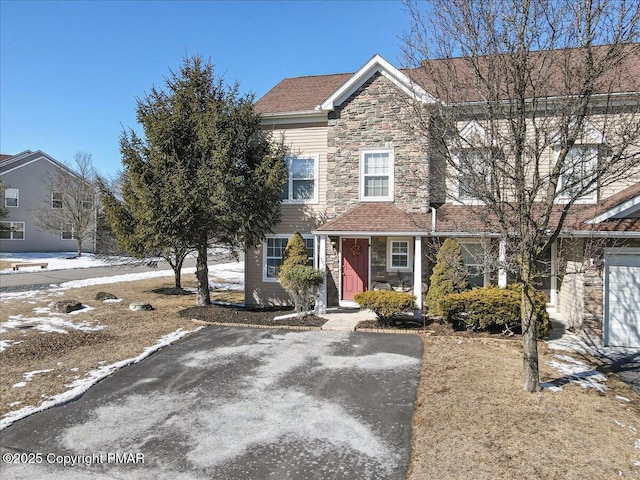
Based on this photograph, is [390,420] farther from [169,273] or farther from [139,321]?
[169,273]

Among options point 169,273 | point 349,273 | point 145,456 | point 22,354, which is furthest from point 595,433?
point 169,273

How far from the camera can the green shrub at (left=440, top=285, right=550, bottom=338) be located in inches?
393

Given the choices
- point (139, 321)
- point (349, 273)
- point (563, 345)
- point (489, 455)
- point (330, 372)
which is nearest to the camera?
point (489, 455)

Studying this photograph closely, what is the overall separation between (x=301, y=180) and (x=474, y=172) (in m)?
8.87

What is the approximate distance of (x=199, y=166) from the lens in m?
12.8

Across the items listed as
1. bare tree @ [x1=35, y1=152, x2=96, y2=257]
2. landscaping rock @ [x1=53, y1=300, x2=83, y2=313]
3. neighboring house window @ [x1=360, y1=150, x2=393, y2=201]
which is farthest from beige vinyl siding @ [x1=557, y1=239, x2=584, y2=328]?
bare tree @ [x1=35, y1=152, x2=96, y2=257]

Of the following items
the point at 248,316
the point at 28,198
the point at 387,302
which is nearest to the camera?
the point at 387,302

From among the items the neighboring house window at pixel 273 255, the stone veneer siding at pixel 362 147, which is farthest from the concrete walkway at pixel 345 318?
the neighboring house window at pixel 273 255

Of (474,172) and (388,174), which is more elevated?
(388,174)

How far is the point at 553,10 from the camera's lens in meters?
5.74

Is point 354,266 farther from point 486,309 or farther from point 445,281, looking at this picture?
point 486,309

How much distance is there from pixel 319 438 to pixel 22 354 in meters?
7.18

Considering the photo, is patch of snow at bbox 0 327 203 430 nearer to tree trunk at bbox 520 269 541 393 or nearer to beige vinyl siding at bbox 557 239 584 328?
tree trunk at bbox 520 269 541 393

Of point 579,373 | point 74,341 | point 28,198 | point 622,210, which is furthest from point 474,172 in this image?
point 28,198
